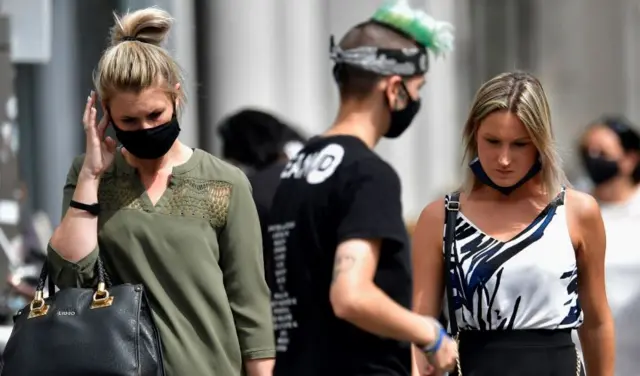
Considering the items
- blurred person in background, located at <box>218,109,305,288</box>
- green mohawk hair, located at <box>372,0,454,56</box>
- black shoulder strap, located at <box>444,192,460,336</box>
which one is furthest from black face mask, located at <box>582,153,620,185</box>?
black shoulder strap, located at <box>444,192,460,336</box>

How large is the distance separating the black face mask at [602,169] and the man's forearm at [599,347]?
11.9 feet

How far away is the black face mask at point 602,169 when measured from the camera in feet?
25.3

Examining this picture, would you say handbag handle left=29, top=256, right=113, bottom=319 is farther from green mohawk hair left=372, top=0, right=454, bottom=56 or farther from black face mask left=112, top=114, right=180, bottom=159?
green mohawk hair left=372, top=0, right=454, bottom=56

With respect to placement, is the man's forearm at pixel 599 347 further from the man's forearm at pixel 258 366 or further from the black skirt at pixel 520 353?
the man's forearm at pixel 258 366

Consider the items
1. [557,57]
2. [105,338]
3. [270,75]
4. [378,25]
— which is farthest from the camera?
[557,57]

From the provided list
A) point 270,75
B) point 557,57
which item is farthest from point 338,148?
point 557,57

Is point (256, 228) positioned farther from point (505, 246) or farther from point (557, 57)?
point (557, 57)

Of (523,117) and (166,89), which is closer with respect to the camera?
(166,89)

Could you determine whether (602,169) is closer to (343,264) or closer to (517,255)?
(517,255)

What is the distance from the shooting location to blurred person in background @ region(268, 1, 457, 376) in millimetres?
3934

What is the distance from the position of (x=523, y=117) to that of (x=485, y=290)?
50 cm

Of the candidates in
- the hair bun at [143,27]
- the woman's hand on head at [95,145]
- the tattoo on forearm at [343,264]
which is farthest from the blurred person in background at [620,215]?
the woman's hand on head at [95,145]

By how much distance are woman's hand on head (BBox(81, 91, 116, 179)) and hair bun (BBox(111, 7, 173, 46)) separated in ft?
0.62

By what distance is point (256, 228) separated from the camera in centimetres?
386
